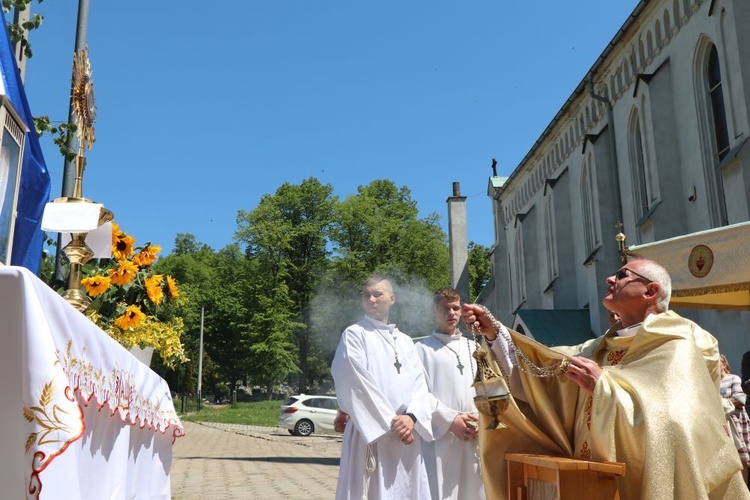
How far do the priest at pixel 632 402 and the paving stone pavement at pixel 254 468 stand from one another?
6340 millimetres

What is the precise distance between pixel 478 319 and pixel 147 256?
10.1 ft

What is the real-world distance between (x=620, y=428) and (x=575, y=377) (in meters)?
0.32

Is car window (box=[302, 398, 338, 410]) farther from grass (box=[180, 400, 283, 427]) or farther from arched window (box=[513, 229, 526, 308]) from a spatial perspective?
arched window (box=[513, 229, 526, 308])

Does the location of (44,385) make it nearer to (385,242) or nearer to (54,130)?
(54,130)

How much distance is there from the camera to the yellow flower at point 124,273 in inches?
209

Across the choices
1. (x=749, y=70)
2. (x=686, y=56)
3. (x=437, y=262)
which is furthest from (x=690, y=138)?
(x=437, y=262)

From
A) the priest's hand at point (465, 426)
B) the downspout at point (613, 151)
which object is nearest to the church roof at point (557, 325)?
the downspout at point (613, 151)

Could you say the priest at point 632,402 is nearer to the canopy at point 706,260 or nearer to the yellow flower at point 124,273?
the yellow flower at point 124,273

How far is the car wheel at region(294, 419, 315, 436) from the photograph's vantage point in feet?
92.8

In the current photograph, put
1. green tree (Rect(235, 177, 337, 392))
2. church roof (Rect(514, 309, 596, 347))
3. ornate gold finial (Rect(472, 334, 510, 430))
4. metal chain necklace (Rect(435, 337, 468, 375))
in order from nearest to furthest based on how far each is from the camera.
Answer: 1. ornate gold finial (Rect(472, 334, 510, 430))
2. metal chain necklace (Rect(435, 337, 468, 375))
3. church roof (Rect(514, 309, 596, 347))
4. green tree (Rect(235, 177, 337, 392))

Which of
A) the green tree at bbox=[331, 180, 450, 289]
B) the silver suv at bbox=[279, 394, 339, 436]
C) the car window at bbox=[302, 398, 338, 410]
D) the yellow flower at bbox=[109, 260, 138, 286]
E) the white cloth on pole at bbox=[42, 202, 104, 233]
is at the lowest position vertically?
the silver suv at bbox=[279, 394, 339, 436]

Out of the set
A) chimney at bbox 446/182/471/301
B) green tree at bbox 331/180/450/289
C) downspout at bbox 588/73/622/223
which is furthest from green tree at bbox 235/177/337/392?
downspout at bbox 588/73/622/223

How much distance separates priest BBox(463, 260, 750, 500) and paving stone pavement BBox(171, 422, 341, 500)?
6.34 meters

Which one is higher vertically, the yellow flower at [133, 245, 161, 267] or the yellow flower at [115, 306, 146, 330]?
the yellow flower at [133, 245, 161, 267]
